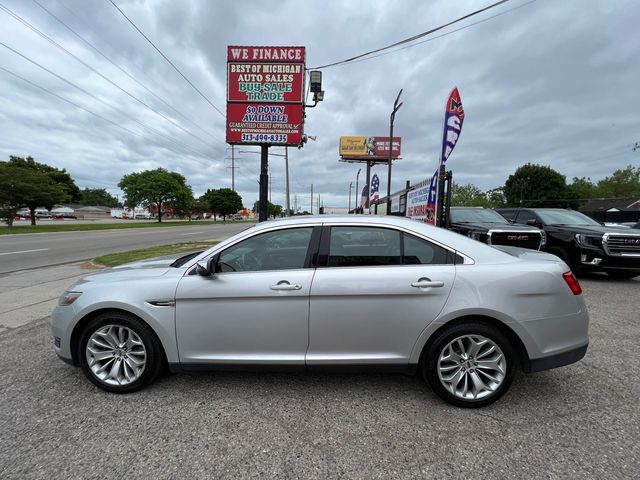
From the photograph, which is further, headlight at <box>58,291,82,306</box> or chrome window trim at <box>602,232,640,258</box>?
chrome window trim at <box>602,232,640,258</box>

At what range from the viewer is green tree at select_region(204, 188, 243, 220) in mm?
98938

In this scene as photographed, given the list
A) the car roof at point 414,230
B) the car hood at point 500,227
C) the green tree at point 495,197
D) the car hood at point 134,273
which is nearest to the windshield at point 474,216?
the car hood at point 500,227

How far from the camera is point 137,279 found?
8.90ft

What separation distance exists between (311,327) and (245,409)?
0.83m

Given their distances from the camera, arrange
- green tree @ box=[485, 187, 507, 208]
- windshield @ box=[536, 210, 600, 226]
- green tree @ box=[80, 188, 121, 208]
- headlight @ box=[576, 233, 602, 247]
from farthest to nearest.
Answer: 1. green tree @ box=[80, 188, 121, 208]
2. green tree @ box=[485, 187, 507, 208]
3. windshield @ box=[536, 210, 600, 226]
4. headlight @ box=[576, 233, 602, 247]

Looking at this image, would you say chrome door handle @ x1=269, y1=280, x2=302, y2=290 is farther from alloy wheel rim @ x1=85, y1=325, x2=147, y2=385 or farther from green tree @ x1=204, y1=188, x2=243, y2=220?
green tree @ x1=204, y1=188, x2=243, y2=220

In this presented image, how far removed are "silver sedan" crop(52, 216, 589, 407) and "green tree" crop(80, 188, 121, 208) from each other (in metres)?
153

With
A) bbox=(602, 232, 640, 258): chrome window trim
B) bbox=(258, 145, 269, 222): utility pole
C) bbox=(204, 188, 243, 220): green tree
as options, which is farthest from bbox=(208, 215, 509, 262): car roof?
bbox=(204, 188, 243, 220): green tree

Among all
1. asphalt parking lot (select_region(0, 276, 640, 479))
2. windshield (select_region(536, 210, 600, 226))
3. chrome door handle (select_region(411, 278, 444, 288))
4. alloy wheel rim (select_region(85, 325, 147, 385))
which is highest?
windshield (select_region(536, 210, 600, 226))

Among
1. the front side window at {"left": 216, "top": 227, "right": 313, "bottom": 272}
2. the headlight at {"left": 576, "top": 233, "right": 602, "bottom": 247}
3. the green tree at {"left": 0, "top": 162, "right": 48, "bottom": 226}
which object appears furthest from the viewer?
the green tree at {"left": 0, "top": 162, "right": 48, "bottom": 226}

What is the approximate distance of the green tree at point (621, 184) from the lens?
2692 inches

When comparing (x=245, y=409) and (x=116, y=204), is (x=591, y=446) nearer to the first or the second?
(x=245, y=409)

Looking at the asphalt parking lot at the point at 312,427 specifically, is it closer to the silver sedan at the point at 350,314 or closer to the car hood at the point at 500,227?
the silver sedan at the point at 350,314

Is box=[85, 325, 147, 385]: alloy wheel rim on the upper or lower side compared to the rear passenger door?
lower
